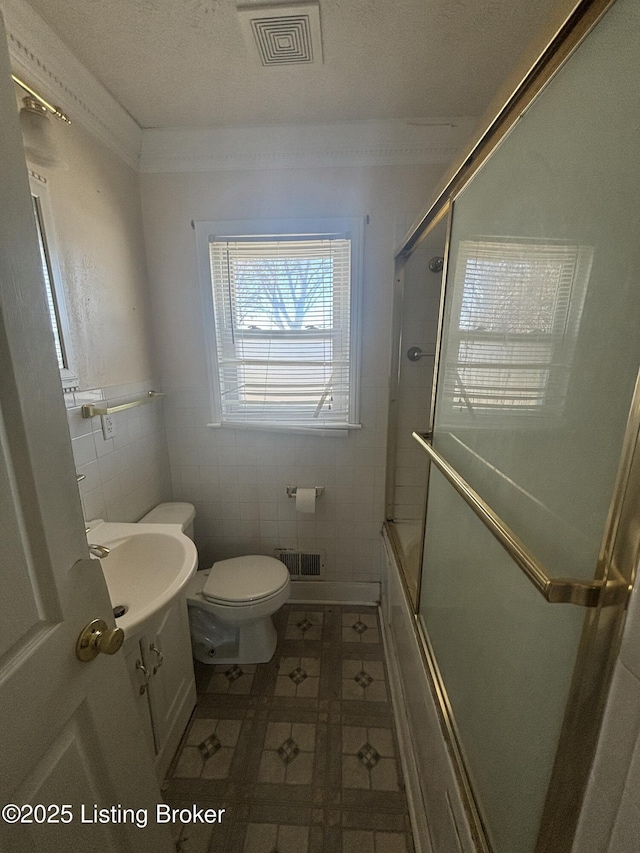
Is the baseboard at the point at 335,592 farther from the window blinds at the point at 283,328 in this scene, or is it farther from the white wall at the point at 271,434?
the window blinds at the point at 283,328

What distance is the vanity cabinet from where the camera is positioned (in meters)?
1.01

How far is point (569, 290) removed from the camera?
1.63ft

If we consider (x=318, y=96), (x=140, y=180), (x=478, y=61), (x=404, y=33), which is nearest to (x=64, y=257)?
(x=140, y=180)

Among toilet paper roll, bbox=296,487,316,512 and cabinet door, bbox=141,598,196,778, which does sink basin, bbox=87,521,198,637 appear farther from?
toilet paper roll, bbox=296,487,316,512

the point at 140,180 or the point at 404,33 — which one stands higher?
the point at 404,33

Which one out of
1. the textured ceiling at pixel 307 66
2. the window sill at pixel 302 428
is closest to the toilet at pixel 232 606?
the window sill at pixel 302 428

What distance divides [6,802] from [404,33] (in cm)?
197

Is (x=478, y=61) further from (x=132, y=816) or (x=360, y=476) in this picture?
A: (x=132, y=816)

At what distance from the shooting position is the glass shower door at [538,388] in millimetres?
423

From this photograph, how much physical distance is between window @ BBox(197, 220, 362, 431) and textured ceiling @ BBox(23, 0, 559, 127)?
1.40ft

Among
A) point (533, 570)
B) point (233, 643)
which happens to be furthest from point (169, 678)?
point (533, 570)

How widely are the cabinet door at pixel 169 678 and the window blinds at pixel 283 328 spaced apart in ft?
3.24

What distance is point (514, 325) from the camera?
0.63m

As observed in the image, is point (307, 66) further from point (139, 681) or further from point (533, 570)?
point (139, 681)
